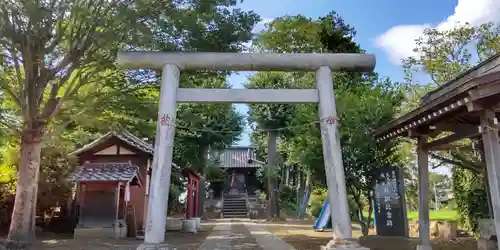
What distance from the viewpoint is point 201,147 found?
2466 cm

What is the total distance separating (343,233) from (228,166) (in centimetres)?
2943

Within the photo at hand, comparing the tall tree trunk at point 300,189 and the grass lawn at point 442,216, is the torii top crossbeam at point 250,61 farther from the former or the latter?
the tall tree trunk at point 300,189

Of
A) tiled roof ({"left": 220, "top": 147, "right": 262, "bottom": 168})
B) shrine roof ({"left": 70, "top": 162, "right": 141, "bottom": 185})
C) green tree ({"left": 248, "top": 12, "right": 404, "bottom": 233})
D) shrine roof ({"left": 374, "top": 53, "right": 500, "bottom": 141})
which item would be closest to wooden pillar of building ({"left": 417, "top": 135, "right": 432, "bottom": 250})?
shrine roof ({"left": 374, "top": 53, "right": 500, "bottom": 141})

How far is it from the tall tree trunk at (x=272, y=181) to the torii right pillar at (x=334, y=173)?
17.9 metres

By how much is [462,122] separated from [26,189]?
10809mm

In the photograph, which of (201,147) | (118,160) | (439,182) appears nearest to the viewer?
(118,160)

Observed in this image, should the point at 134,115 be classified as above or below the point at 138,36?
below

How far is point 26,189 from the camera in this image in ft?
34.9

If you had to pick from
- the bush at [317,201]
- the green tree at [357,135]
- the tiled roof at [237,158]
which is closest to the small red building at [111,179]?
the green tree at [357,135]

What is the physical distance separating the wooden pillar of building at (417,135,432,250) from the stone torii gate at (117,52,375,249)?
225 cm

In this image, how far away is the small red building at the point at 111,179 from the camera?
14.0 meters

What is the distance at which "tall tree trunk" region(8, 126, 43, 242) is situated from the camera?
10531 millimetres

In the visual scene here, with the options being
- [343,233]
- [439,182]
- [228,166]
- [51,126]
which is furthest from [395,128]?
[439,182]

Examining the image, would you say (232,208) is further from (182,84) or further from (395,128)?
(395,128)
